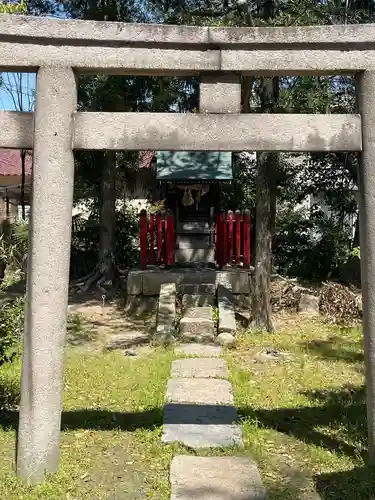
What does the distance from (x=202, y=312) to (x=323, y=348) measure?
2049mm

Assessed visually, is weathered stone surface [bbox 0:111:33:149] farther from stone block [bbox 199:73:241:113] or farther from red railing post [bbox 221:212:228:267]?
red railing post [bbox 221:212:228:267]

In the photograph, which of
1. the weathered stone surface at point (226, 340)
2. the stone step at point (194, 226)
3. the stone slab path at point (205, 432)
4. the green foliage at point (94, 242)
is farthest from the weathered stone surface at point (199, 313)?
the green foliage at point (94, 242)

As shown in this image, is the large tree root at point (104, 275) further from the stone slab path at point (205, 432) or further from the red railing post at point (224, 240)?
the stone slab path at point (205, 432)

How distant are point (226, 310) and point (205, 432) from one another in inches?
180

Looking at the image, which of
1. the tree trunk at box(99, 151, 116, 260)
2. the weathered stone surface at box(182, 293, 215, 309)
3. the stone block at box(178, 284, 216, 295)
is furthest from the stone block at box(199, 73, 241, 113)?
the tree trunk at box(99, 151, 116, 260)

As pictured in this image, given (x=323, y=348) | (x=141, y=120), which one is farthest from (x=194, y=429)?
(x=323, y=348)

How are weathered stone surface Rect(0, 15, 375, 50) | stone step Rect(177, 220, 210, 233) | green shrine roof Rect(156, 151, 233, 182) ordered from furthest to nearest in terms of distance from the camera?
1. stone step Rect(177, 220, 210, 233)
2. green shrine roof Rect(156, 151, 233, 182)
3. weathered stone surface Rect(0, 15, 375, 50)

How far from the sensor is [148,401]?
545cm

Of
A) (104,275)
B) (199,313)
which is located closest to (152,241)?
(199,313)

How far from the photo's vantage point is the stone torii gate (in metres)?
→ 3.65

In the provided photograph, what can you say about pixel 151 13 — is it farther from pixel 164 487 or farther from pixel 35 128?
pixel 164 487

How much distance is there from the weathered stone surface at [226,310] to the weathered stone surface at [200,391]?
228 centimetres

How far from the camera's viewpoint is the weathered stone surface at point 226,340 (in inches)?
311

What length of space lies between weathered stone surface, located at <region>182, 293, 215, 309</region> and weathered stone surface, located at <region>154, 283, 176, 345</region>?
0.23 metres
